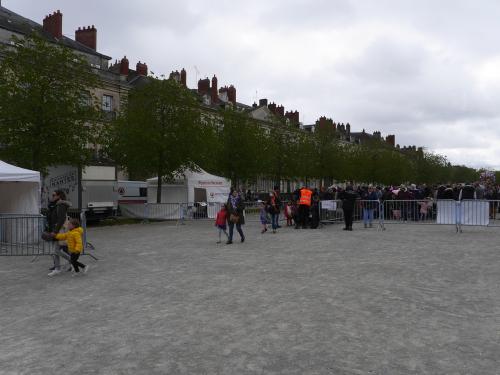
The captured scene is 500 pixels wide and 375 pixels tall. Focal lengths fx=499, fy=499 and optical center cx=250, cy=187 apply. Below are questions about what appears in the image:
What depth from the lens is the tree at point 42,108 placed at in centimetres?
2175

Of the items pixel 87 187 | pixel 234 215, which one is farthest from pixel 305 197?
pixel 87 187

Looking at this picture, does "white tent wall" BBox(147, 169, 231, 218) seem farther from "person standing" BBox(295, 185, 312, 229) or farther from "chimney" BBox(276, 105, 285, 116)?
"chimney" BBox(276, 105, 285, 116)

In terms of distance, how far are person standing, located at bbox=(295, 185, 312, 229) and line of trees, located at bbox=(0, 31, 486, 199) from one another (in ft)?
34.6

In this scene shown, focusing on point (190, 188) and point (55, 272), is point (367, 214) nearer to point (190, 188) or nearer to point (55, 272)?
point (190, 188)

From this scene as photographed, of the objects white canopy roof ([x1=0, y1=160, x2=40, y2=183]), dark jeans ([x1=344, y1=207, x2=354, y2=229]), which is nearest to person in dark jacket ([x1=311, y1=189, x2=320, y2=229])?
dark jeans ([x1=344, y1=207, x2=354, y2=229])

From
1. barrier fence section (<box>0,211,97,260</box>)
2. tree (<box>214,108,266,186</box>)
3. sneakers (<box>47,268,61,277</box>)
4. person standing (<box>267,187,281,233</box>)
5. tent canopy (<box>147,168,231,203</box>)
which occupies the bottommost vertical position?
sneakers (<box>47,268,61,277</box>)

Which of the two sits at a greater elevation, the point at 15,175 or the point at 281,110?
the point at 281,110

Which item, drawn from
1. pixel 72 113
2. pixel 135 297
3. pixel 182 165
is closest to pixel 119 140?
pixel 182 165

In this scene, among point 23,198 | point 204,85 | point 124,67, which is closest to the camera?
point 23,198

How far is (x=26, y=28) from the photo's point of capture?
37.2 m

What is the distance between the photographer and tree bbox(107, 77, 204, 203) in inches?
1138

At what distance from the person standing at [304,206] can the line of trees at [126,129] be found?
10.5 meters

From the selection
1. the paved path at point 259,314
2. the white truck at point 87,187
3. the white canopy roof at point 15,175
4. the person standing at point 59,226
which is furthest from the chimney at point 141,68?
the person standing at point 59,226

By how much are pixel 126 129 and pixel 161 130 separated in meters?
2.10
